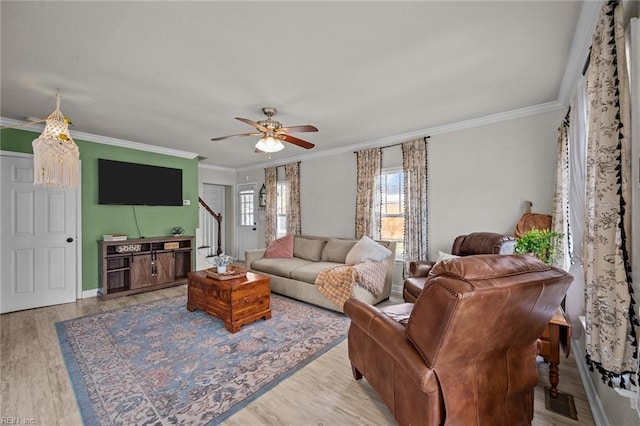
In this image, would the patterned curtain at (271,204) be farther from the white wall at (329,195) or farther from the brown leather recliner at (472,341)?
the brown leather recliner at (472,341)

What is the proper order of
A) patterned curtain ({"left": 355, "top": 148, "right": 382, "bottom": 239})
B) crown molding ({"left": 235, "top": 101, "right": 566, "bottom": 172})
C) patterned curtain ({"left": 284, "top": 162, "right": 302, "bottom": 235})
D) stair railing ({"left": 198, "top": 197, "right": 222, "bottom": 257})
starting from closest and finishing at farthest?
crown molding ({"left": 235, "top": 101, "right": 566, "bottom": 172})
patterned curtain ({"left": 355, "top": 148, "right": 382, "bottom": 239})
patterned curtain ({"left": 284, "top": 162, "right": 302, "bottom": 235})
stair railing ({"left": 198, "top": 197, "right": 222, "bottom": 257})

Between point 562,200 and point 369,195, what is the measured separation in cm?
248

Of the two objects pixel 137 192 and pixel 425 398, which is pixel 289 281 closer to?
pixel 425 398

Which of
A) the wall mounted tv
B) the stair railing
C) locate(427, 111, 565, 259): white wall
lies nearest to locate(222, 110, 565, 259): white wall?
locate(427, 111, 565, 259): white wall

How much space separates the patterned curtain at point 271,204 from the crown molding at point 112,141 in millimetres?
1671

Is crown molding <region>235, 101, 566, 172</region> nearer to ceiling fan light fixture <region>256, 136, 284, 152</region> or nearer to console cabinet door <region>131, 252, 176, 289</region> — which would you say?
ceiling fan light fixture <region>256, 136, 284, 152</region>

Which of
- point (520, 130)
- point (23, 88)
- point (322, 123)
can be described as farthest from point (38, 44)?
point (520, 130)

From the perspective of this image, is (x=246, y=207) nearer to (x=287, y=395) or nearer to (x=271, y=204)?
(x=271, y=204)

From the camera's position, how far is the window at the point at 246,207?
7.07m

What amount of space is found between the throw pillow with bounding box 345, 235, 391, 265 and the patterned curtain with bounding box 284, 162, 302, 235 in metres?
2.02

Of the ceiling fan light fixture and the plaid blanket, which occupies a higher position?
the ceiling fan light fixture

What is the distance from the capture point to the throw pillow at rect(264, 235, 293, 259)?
4816mm

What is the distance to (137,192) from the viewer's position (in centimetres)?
467

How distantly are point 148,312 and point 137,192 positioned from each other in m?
2.28
